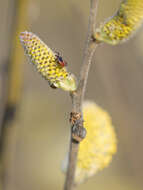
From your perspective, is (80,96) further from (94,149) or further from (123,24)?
(94,149)

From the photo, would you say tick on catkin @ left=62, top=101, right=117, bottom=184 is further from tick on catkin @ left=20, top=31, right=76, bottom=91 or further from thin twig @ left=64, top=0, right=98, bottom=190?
tick on catkin @ left=20, top=31, right=76, bottom=91

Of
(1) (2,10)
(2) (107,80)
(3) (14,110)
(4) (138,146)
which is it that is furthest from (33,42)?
(1) (2,10)

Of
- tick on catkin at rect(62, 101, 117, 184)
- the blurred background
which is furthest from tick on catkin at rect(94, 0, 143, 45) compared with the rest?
the blurred background

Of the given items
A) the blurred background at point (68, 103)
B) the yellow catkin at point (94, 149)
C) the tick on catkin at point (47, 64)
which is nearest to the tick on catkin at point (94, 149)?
the yellow catkin at point (94, 149)

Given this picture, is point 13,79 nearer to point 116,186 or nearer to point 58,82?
point 58,82

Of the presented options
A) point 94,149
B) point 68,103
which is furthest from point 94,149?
point 68,103
